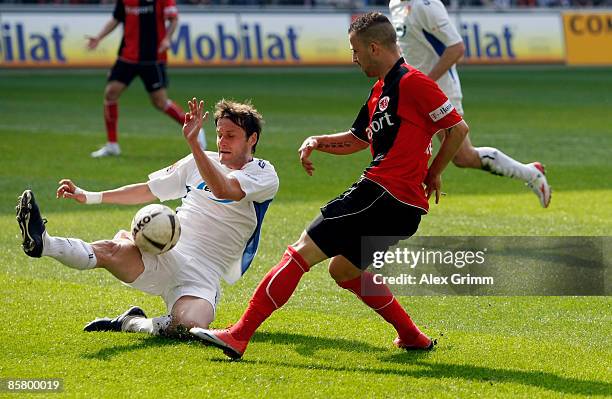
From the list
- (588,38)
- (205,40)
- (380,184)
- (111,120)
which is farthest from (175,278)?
(588,38)

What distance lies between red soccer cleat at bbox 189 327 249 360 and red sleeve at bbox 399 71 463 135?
1455 mm

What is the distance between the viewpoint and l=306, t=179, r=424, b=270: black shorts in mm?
5777

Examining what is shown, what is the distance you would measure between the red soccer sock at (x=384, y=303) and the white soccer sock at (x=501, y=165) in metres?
3.32

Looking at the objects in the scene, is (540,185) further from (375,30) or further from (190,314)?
(190,314)

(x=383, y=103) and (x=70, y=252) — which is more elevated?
(x=383, y=103)

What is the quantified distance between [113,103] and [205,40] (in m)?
12.3

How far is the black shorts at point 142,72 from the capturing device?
49.5ft

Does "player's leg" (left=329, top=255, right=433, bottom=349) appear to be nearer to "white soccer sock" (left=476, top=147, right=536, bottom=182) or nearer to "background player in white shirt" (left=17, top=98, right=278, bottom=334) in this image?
"background player in white shirt" (left=17, top=98, right=278, bottom=334)

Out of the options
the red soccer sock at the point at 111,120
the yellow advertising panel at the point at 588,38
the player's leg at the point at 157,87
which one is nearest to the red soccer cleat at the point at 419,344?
the red soccer sock at the point at 111,120

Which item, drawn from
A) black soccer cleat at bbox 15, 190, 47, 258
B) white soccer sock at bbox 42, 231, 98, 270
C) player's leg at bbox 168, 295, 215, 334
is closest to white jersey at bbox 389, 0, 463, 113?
player's leg at bbox 168, 295, 215, 334

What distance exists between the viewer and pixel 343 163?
13805mm

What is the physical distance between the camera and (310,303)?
23.8 feet

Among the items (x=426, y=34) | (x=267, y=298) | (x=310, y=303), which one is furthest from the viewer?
(x=426, y=34)

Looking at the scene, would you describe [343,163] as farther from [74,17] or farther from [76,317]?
[74,17]
